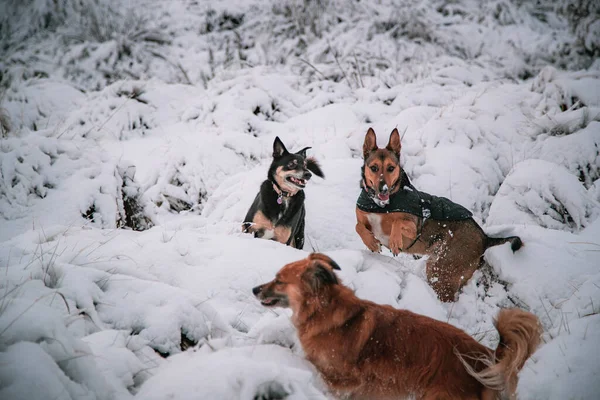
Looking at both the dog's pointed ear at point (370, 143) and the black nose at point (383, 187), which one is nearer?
the black nose at point (383, 187)

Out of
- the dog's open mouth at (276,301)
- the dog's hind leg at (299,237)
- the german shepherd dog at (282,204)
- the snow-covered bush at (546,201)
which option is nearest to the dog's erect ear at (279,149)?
the german shepherd dog at (282,204)

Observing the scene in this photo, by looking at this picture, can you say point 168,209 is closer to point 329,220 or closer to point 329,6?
point 329,220

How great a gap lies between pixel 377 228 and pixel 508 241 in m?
1.44

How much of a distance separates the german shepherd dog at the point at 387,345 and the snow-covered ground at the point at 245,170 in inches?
5.8

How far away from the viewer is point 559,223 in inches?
186

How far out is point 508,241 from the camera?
3629 millimetres

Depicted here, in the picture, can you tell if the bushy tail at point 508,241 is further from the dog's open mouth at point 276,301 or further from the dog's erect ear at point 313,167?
the dog's open mouth at point 276,301

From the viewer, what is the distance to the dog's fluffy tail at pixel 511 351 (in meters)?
1.72

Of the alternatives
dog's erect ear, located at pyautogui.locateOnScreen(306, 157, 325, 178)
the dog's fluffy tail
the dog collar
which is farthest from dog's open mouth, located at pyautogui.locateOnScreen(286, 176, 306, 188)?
the dog's fluffy tail

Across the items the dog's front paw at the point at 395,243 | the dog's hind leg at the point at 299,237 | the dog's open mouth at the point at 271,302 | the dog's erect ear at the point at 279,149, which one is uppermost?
the dog's erect ear at the point at 279,149

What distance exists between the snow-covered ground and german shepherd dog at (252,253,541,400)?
0.48 feet

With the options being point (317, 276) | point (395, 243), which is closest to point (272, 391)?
point (317, 276)

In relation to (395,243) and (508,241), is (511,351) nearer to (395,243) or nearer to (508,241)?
(395,243)

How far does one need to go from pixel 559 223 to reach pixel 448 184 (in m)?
1.70
